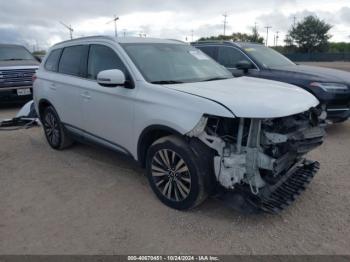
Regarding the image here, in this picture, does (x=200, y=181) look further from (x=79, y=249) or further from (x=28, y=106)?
(x=28, y=106)

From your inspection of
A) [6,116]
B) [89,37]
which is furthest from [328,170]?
[6,116]

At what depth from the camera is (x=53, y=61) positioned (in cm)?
571

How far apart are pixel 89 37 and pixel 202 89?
2258 millimetres

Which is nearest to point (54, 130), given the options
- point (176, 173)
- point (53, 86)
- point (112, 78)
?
point (53, 86)

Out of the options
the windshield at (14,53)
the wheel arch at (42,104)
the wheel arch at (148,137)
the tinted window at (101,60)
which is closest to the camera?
the wheel arch at (148,137)

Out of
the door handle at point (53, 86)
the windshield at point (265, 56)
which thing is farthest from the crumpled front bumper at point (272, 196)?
the windshield at point (265, 56)

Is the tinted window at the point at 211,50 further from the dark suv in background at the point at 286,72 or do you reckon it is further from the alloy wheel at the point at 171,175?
the alloy wheel at the point at 171,175

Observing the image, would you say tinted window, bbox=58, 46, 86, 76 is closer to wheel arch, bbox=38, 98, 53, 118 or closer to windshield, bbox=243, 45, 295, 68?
wheel arch, bbox=38, 98, 53, 118

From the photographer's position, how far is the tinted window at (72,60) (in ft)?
16.3

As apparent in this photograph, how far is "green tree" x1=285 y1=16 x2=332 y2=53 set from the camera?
68.1m

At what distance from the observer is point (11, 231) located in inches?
134

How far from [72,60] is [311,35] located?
71922mm

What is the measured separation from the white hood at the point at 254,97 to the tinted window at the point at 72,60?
191cm

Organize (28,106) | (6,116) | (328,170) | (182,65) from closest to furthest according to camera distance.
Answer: (182,65) → (328,170) → (28,106) → (6,116)
